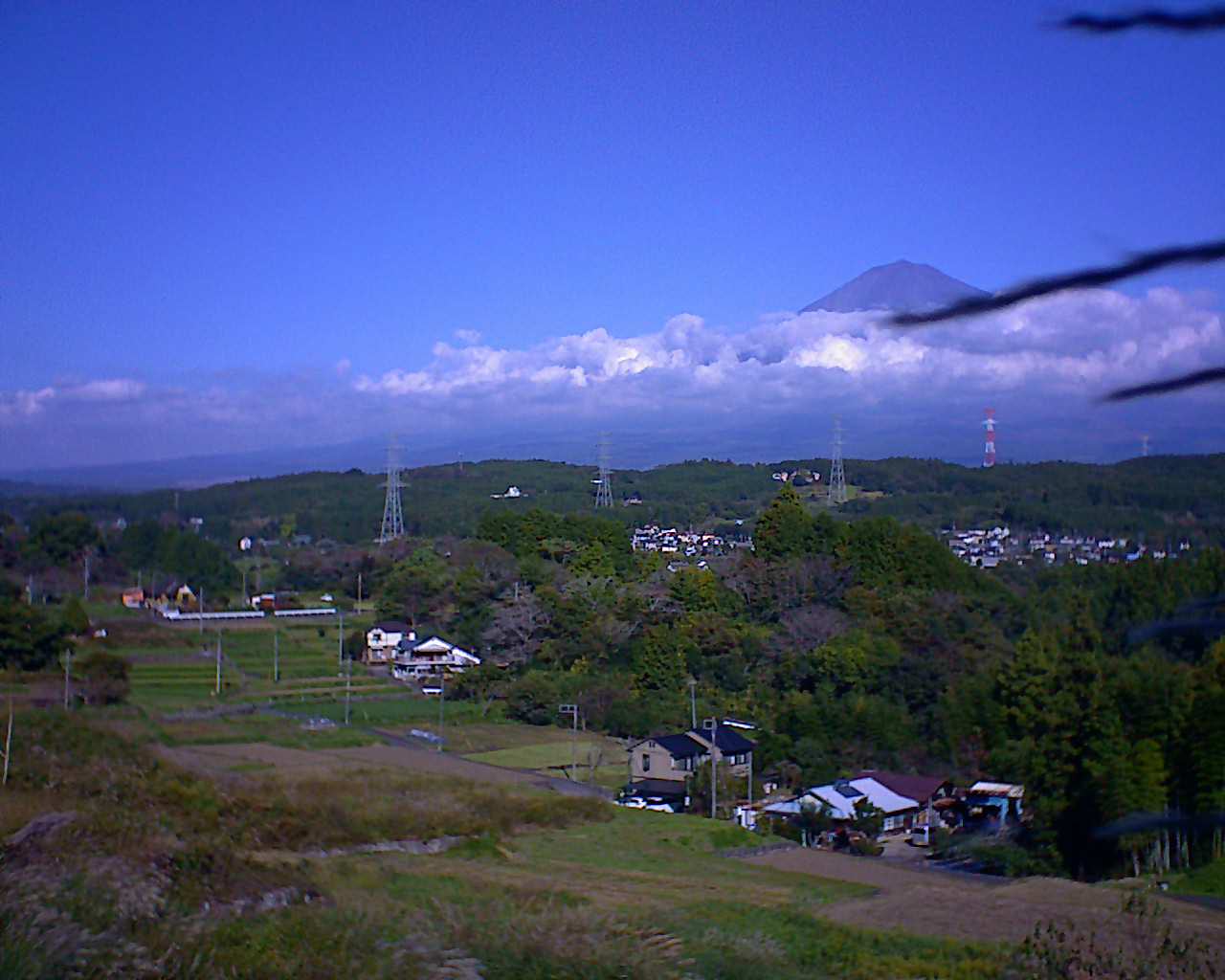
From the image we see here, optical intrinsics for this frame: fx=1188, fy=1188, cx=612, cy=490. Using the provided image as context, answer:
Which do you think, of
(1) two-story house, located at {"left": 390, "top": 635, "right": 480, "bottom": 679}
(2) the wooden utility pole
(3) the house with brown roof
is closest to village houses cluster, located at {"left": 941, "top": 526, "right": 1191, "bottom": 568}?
(3) the house with brown roof

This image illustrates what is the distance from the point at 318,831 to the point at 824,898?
3572mm

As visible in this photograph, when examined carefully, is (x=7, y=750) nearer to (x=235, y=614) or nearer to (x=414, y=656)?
(x=414, y=656)

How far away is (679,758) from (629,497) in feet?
71.0

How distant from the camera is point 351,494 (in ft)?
105

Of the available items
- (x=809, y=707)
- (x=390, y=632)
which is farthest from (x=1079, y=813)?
(x=390, y=632)

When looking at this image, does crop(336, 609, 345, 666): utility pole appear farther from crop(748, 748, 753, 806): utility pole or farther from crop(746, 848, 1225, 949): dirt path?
crop(746, 848, 1225, 949): dirt path

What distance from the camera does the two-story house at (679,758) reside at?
512 inches

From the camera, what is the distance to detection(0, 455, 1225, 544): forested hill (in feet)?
64.4

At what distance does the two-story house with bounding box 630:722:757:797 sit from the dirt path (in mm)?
3318

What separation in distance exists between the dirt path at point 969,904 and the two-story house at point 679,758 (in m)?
3.32

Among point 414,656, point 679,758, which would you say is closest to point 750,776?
point 679,758

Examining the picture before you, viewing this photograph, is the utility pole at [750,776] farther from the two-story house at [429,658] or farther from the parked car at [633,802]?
the two-story house at [429,658]

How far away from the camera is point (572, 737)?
1560 cm

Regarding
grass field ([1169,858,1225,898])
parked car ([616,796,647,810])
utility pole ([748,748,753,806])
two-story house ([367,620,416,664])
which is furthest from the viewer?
two-story house ([367,620,416,664])
